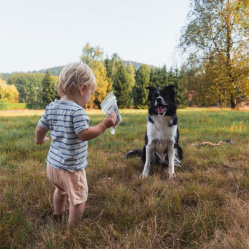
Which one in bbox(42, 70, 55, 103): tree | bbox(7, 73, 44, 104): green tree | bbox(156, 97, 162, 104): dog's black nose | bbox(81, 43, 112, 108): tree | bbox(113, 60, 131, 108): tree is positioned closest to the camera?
bbox(156, 97, 162, 104): dog's black nose

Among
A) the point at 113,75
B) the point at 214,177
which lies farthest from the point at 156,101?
the point at 113,75

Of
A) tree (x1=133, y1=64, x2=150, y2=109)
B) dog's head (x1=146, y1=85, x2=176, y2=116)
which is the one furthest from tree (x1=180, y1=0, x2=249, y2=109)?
→ tree (x1=133, y1=64, x2=150, y2=109)

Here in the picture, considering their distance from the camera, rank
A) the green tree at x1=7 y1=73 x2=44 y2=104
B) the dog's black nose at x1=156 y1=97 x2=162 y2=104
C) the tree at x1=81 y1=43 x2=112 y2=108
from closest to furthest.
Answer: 1. the dog's black nose at x1=156 y1=97 x2=162 y2=104
2. the tree at x1=81 y1=43 x2=112 y2=108
3. the green tree at x1=7 y1=73 x2=44 y2=104

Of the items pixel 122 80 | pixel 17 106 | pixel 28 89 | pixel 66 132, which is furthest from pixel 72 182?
pixel 28 89

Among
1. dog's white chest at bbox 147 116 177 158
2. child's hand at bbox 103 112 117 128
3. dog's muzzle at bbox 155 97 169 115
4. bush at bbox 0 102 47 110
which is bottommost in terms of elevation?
bush at bbox 0 102 47 110

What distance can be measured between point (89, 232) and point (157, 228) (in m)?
0.59

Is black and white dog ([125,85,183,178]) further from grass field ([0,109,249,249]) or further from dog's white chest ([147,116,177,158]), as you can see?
grass field ([0,109,249,249])

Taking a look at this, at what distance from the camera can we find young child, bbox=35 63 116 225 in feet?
5.53

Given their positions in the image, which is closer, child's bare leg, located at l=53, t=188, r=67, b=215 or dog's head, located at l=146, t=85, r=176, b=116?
child's bare leg, located at l=53, t=188, r=67, b=215

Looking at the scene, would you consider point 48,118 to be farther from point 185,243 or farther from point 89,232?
point 185,243

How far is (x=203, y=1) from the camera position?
18.4m

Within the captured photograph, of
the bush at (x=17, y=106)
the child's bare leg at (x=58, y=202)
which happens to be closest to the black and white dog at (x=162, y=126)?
the child's bare leg at (x=58, y=202)

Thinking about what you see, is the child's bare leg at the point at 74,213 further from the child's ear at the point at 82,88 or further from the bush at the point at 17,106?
the bush at the point at 17,106

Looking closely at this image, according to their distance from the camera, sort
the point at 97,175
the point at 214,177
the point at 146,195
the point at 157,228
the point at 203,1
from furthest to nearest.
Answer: the point at 203,1
the point at 97,175
the point at 214,177
the point at 146,195
the point at 157,228
